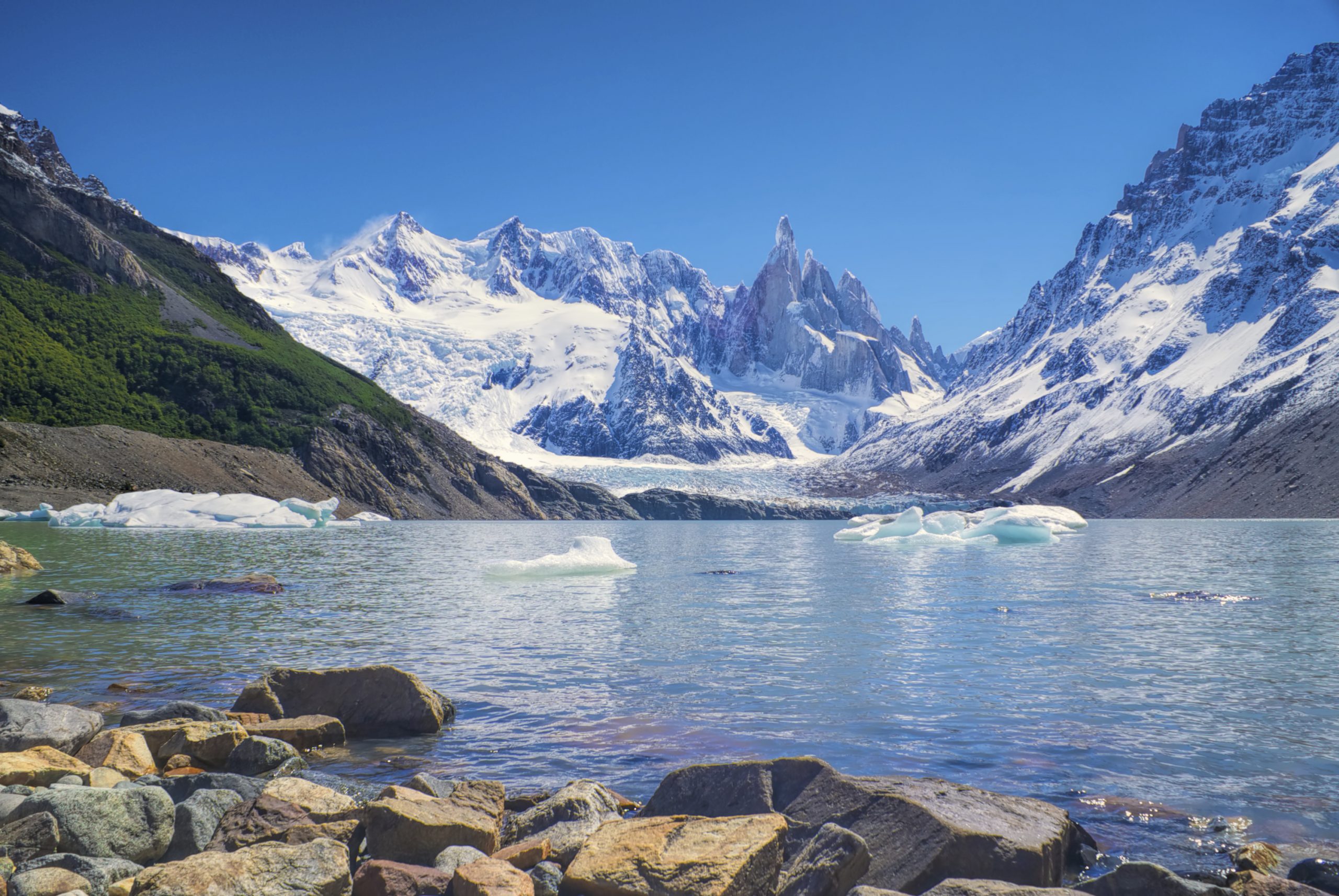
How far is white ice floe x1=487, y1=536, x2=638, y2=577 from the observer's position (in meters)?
40.9

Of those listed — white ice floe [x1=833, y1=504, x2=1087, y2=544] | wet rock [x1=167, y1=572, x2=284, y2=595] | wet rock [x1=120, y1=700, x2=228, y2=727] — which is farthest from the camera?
white ice floe [x1=833, y1=504, x2=1087, y2=544]

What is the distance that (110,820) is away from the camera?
788 cm

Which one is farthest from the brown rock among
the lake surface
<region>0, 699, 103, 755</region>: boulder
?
<region>0, 699, 103, 755</region>: boulder

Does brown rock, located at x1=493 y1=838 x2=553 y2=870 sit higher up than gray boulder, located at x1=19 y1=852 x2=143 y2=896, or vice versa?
gray boulder, located at x1=19 y1=852 x2=143 y2=896

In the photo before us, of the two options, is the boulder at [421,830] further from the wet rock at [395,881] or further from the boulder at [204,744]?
the boulder at [204,744]

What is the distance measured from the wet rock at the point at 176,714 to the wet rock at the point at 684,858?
8.17 meters

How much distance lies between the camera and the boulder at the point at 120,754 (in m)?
10.5

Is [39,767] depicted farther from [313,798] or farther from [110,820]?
[313,798]

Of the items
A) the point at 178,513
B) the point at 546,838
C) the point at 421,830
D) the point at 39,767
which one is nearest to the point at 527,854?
the point at 546,838

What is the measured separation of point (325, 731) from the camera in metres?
13.1

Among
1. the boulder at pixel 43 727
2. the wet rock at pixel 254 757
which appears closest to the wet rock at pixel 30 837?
the wet rock at pixel 254 757

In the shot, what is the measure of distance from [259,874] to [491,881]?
1882 mm

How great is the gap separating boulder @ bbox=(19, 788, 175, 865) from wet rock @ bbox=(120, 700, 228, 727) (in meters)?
4.92

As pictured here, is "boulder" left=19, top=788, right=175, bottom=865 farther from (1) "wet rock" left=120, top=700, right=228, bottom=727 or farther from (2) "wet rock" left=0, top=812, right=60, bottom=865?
(1) "wet rock" left=120, top=700, right=228, bottom=727
